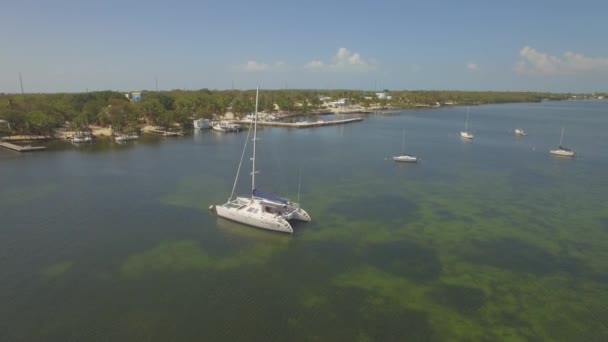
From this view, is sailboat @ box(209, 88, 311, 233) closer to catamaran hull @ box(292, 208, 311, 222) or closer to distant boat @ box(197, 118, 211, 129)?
catamaran hull @ box(292, 208, 311, 222)

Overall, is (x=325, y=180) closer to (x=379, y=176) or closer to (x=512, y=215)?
(x=379, y=176)

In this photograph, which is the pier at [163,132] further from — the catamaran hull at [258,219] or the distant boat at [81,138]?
the catamaran hull at [258,219]

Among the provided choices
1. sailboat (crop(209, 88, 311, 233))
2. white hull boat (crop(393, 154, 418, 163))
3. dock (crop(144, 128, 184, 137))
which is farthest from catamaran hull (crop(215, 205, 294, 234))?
dock (crop(144, 128, 184, 137))

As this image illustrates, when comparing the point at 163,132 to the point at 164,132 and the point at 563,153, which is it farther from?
the point at 563,153

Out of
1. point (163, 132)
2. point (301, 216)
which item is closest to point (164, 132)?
point (163, 132)

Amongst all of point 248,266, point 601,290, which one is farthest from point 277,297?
point 601,290
